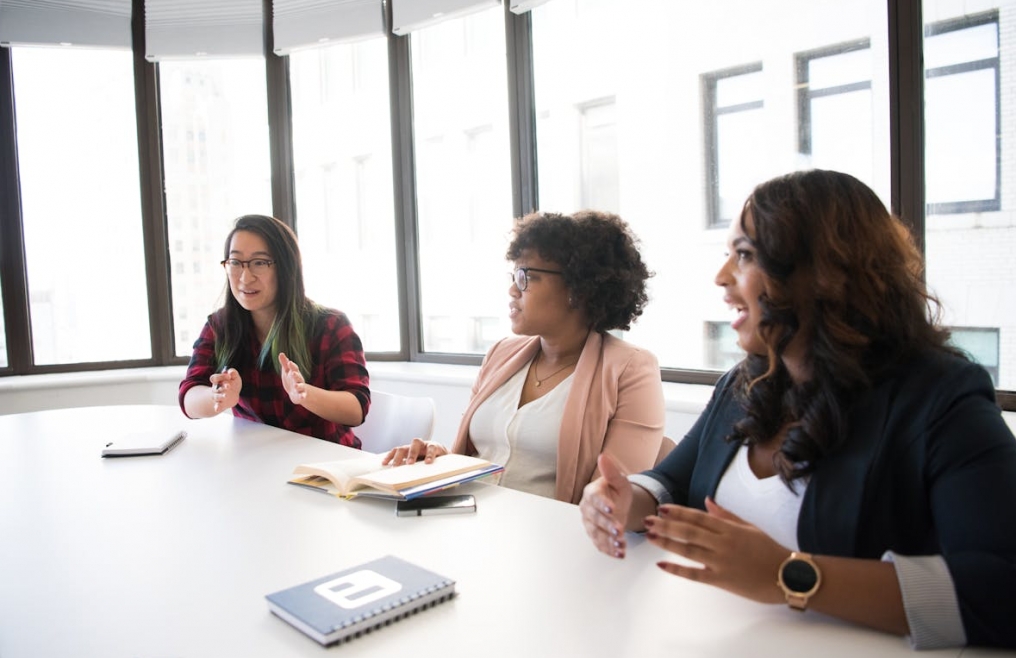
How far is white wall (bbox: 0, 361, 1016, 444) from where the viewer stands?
3.74 metres

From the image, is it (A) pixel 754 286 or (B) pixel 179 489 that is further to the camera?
(B) pixel 179 489

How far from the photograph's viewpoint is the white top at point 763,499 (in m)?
1.15

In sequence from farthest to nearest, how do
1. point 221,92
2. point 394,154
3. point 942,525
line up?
point 221,92 → point 394,154 → point 942,525

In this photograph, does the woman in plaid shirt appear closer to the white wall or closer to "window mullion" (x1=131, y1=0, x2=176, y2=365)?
the white wall

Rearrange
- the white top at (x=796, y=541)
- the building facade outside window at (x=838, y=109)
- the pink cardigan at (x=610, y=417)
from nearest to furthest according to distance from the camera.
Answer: the white top at (x=796, y=541) < the pink cardigan at (x=610, y=417) < the building facade outside window at (x=838, y=109)

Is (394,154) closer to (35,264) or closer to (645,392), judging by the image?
(35,264)

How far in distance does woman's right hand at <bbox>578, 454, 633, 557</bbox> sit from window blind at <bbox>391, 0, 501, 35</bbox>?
3153 millimetres

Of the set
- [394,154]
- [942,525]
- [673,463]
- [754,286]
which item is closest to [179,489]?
[673,463]

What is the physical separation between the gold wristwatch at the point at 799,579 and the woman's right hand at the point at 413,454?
96 centimetres

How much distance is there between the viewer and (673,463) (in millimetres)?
1433

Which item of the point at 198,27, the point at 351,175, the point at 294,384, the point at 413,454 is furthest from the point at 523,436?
the point at 198,27

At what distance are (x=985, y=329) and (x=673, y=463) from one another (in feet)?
5.47

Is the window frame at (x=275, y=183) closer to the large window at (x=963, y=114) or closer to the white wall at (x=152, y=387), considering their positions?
the white wall at (x=152, y=387)

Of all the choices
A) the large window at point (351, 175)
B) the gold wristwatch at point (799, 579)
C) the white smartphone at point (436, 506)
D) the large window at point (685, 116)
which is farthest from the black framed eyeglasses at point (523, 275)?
the large window at point (351, 175)
